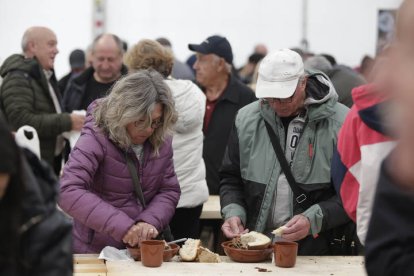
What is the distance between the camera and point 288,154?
3.54m

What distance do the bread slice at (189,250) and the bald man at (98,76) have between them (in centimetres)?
227

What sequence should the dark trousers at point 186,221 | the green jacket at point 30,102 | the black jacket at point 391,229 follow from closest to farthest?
the black jacket at point 391,229 → the dark trousers at point 186,221 → the green jacket at point 30,102

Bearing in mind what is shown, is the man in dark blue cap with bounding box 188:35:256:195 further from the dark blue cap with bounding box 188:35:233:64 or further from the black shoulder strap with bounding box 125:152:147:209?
the black shoulder strap with bounding box 125:152:147:209

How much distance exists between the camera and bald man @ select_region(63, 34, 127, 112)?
215 inches

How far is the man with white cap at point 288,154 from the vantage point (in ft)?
11.4

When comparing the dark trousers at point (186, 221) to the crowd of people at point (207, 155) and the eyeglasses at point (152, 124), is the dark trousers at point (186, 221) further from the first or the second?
the eyeglasses at point (152, 124)

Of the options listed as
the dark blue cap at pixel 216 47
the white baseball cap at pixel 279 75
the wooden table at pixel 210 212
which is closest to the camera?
the white baseball cap at pixel 279 75

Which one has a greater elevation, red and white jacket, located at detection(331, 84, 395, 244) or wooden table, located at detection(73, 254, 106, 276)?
red and white jacket, located at detection(331, 84, 395, 244)

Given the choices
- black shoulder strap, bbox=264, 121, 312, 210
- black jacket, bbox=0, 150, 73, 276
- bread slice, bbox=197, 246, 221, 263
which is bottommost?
bread slice, bbox=197, 246, 221, 263

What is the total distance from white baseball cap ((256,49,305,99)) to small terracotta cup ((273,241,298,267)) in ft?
2.13

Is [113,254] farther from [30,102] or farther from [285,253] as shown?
[30,102]

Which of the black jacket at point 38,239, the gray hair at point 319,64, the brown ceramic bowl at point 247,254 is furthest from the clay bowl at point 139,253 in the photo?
the gray hair at point 319,64

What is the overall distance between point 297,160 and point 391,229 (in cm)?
203

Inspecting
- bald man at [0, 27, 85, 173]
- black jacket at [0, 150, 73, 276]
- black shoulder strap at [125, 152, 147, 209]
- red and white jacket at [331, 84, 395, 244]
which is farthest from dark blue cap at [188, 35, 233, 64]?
black jacket at [0, 150, 73, 276]
